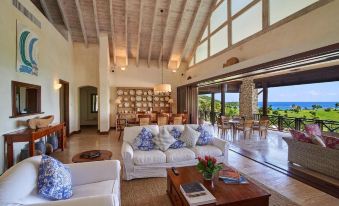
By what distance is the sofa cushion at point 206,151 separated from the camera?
3.54m

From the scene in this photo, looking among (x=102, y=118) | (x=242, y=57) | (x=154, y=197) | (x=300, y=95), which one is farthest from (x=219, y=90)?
(x=154, y=197)

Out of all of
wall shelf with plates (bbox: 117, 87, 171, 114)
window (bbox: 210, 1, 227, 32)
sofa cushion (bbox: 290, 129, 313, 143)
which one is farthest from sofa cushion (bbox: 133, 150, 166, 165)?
wall shelf with plates (bbox: 117, 87, 171, 114)

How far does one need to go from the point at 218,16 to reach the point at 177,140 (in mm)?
5568

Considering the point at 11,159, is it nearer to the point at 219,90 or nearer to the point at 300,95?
the point at 219,90

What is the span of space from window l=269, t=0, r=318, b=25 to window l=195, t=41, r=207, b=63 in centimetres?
365

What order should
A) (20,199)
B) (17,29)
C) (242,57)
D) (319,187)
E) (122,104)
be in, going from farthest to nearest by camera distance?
(122,104), (242,57), (17,29), (319,187), (20,199)

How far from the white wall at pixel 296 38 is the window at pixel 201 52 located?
90.0 inches

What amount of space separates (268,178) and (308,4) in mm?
3744

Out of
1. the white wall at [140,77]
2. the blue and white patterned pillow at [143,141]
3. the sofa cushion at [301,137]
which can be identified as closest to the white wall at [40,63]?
the white wall at [140,77]

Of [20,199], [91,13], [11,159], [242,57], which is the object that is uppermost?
[91,13]

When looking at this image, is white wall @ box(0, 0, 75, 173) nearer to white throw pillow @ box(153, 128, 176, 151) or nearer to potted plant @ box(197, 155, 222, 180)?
white throw pillow @ box(153, 128, 176, 151)

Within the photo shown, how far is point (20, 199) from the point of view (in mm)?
1384

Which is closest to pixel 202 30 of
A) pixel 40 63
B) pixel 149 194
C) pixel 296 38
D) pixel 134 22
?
pixel 134 22

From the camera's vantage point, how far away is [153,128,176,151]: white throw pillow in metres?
3.59
